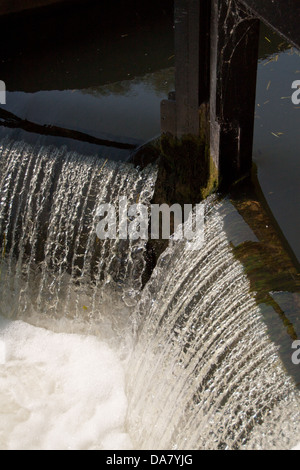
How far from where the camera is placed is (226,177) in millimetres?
3531

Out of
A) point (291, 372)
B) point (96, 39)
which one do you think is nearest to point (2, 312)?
point (291, 372)

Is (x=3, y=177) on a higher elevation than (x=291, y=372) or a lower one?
higher

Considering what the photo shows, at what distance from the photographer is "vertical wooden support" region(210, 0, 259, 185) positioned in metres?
3.09

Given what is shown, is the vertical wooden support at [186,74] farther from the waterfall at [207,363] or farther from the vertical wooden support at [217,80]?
the waterfall at [207,363]

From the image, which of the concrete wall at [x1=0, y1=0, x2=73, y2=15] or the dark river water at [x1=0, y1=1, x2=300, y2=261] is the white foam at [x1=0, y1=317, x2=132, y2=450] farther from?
the concrete wall at [x1=0, y1=0, x2=73, y2=15]

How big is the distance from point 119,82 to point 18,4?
1.75 meters

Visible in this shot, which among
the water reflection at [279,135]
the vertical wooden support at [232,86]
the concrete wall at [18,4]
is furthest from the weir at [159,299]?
the concrete wall at [18,4]

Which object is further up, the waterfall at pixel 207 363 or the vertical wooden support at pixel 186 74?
the vertical wooden support at pixel 186 74

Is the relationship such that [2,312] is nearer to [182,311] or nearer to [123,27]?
[182,311]

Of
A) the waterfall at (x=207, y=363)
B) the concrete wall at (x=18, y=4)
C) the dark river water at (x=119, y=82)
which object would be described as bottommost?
the waterfall at (x=207, y=363)

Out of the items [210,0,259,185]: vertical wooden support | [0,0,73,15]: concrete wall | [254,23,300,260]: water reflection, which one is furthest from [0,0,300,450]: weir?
[0,0,73,15]: concrete wall

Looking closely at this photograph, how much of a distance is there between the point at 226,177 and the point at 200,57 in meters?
0.71

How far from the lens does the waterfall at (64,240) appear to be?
151 inches

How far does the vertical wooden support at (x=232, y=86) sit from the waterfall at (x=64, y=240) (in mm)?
514
